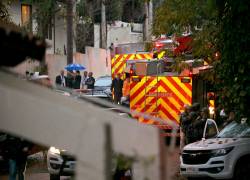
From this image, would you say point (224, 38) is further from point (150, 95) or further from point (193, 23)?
point (150, 95)

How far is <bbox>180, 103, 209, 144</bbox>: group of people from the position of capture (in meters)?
16.3

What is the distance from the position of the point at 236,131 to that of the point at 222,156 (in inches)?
33.0

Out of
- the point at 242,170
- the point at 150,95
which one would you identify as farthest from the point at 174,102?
the point at 242,170

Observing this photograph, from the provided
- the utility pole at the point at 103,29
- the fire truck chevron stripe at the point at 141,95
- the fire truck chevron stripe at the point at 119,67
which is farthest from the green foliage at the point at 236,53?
the utility pole at the point at 103,29

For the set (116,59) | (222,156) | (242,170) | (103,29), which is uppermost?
(103,29)

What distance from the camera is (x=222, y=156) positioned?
14.2 metres

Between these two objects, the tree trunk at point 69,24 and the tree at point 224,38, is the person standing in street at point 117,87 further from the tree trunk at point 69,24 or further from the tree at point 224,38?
the tree at point 224,38

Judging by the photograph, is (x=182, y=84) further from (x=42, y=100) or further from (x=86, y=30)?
(x=86, y=30)

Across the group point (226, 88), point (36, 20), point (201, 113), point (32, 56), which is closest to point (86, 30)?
point (36, 20)

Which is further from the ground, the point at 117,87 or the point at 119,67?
the point at 119,67

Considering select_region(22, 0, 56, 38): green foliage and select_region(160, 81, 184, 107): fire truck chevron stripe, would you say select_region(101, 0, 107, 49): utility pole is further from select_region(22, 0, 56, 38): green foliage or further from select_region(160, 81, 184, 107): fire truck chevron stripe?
select_region(160, 81, 184, 107): fire truck chevron stripe

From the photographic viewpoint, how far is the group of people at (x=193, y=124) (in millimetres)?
16266

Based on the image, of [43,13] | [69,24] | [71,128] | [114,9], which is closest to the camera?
[71,128]

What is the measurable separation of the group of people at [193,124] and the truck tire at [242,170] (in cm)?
220
